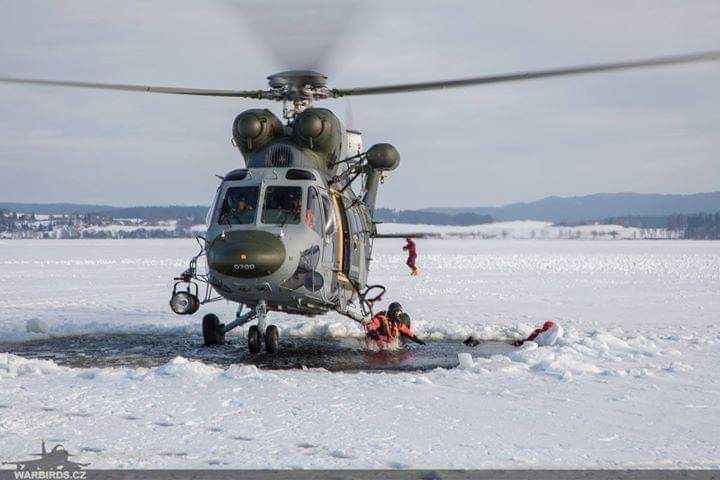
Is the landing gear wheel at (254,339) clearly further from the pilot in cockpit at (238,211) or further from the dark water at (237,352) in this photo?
the pilot in cockpit at (238,211)

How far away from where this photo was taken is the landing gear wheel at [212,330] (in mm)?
12219

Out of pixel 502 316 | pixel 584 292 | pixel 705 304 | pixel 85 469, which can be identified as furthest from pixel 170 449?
pixel 584 292

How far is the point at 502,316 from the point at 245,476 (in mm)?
13003

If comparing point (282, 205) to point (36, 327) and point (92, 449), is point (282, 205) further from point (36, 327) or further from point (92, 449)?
point (92, 449)

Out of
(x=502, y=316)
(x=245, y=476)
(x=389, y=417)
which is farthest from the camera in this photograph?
(x=502, y=316)

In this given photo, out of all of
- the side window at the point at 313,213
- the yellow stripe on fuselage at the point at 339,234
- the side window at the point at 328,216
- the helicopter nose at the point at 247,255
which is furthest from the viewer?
the yellow stripe on fuselage at the point at 339,234

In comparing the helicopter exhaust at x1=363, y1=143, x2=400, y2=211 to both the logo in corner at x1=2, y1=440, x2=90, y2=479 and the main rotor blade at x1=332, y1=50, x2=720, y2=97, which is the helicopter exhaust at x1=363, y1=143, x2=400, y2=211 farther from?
the logo in corner at x1=2, y1=440, x2=90, y2=479

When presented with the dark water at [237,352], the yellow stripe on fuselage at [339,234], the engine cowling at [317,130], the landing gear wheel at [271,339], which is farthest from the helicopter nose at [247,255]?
the engine cowling at [317,130]

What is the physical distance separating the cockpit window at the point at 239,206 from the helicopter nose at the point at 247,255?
2.09ft

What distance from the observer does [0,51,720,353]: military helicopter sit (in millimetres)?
10672

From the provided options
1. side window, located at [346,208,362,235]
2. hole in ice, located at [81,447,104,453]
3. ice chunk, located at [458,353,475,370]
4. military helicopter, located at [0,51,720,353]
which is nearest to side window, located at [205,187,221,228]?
military helicopter, located at [0,51,720,353]

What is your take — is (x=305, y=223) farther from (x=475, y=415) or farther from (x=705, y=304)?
(x=705, y=304)

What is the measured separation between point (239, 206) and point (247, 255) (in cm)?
129

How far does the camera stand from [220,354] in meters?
11.7
